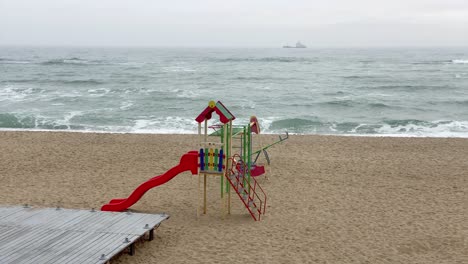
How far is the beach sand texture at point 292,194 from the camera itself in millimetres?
9711

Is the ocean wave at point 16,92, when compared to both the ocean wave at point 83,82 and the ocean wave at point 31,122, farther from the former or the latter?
the ocean wave at point 31,122

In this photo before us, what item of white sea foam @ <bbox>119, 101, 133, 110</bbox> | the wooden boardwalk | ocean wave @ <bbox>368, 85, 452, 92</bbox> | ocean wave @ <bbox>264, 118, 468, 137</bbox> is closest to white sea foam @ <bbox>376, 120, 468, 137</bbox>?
ocean wave @ <bbox>264, 118, 468, 137</bbox>

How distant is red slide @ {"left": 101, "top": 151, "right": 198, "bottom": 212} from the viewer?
11148mm

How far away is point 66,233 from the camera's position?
928cm

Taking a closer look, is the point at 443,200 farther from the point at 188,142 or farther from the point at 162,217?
the point at 188,142

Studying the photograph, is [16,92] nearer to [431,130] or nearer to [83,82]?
[83,82]

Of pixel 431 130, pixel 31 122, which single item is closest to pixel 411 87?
pixel 431 130

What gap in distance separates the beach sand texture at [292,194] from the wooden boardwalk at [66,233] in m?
0.44

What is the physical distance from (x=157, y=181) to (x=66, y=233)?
2637 millimetres

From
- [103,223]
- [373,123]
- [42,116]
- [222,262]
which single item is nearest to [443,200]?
[222,262]

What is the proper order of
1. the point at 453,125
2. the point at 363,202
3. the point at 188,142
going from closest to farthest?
the point at 363,202 < the point at 188,142 < the point at 453,125

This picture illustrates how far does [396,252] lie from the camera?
963cm

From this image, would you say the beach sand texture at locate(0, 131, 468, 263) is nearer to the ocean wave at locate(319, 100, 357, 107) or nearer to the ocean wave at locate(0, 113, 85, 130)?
the ocean wave at locate(0, 113, 85, 130)

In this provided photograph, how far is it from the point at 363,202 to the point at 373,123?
16.6 m
